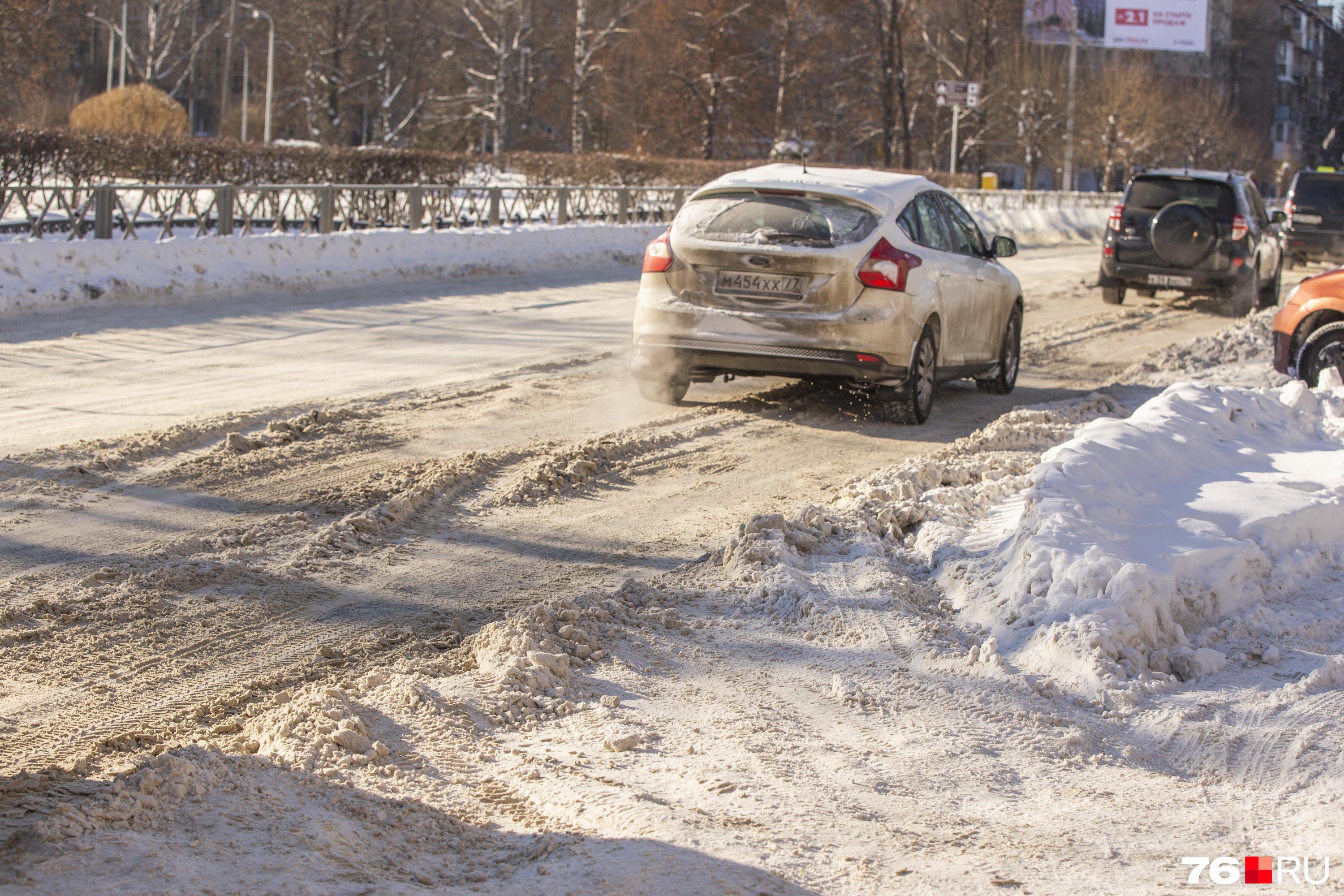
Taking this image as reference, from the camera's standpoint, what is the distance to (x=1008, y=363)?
35.0 feet

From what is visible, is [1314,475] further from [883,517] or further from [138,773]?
[138,773]

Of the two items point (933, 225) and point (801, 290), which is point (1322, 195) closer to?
point (933, 225)

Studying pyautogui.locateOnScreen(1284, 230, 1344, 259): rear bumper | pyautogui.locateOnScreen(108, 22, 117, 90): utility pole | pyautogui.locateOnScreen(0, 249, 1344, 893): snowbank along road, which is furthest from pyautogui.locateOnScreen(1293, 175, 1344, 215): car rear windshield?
pyautogui.locateOnScreen(108, 22, 117, 90): utility pole

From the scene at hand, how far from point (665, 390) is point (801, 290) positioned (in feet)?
4.50

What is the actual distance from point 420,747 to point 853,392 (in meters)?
6.66

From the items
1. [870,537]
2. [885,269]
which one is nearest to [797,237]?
[885,269]

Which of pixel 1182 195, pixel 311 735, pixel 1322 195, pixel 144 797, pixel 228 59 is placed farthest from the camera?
pixel 228 59

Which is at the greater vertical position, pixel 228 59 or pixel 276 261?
pixel 228 59

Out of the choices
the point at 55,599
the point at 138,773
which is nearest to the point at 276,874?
the point at 138,773

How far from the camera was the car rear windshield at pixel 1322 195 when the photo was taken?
25312 mm

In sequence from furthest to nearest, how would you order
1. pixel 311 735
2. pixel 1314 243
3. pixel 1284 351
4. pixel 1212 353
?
pixel 1314 243 < pixel 1212 353 < pixel 1284 351 < pixel 311 735

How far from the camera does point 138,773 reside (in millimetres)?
3328

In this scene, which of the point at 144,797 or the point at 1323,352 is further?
the point at 1323,352

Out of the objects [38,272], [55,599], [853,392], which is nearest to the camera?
[55,599]
